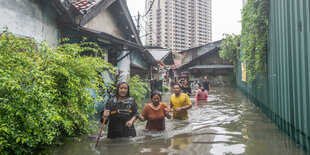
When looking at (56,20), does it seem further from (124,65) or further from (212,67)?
(212,67)

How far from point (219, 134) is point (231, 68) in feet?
85.2

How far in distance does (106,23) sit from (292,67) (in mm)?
8809

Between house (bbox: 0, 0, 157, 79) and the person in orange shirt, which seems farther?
house (bbox: 0, 0, 157, 79)

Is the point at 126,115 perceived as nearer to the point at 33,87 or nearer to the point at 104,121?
the point at 104,121

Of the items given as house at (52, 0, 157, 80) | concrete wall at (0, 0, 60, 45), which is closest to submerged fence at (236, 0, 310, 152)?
house at (52, 0, 157, 80)

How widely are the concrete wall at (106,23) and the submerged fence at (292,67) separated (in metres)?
6.92

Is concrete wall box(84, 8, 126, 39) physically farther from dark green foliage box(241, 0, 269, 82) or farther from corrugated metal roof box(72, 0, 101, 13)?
dark green foliage box(241, 0, 269, 82)

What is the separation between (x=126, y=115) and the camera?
16.1 feet

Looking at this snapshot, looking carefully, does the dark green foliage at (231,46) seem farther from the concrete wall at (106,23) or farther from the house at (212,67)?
the concrete wall at (106,23)

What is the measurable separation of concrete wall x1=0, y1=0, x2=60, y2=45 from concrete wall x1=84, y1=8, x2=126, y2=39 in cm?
275

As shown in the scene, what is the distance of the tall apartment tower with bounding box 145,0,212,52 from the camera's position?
9794 centimetres

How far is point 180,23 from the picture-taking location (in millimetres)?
103938

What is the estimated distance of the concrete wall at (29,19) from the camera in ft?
18.5

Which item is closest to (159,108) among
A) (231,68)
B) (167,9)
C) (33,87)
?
(33,87)
